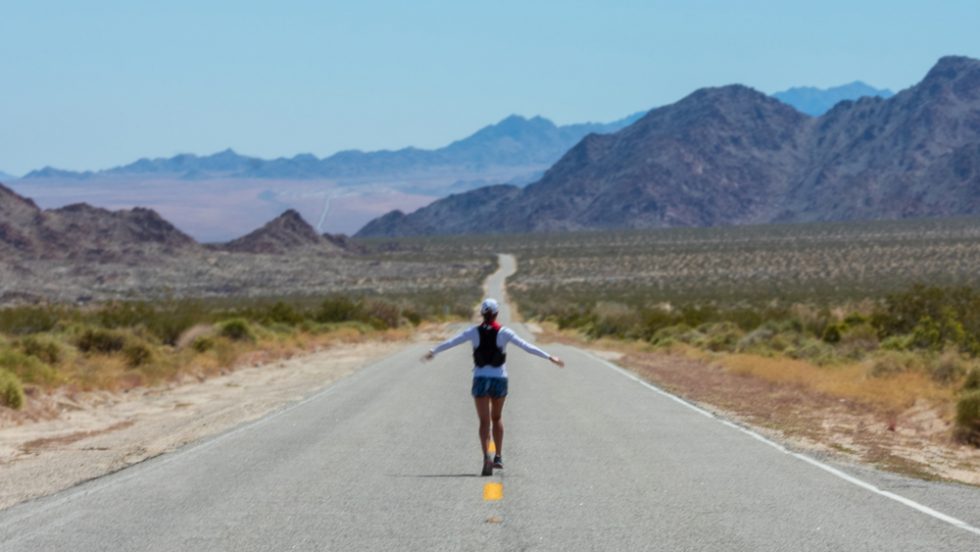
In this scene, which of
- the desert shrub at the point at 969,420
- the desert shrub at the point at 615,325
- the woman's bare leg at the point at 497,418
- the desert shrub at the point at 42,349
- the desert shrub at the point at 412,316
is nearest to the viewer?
the woman's bare leg at the point at 497,418

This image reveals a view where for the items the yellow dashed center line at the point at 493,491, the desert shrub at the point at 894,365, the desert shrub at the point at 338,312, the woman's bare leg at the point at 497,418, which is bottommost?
the desert shrub at the point at 338,312

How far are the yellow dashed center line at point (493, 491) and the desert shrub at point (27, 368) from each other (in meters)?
14.2

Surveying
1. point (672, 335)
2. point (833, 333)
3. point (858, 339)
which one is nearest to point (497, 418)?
point (858, 339)

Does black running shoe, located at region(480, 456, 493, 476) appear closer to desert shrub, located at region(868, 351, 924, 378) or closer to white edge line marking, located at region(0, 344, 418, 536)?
white edge line marking, located at region(0, 344, 418, 536)

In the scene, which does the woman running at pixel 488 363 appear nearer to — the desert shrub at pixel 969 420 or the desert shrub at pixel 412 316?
the desert shrub at pixel 969 420

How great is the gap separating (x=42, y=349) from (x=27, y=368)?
140 inches

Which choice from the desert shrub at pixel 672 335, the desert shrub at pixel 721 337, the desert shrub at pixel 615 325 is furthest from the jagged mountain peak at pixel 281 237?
the desert shrub at pixel 721 337

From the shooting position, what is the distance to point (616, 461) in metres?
13.1

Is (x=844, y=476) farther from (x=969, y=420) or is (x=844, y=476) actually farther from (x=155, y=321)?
(x=155, y=321)

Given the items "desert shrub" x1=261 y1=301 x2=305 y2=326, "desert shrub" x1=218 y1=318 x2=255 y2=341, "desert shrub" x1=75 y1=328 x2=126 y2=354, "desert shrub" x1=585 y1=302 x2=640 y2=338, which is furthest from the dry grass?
"desert shrub" x1=261 y1=301 x2=305 y2=326

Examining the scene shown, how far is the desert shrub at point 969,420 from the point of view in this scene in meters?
15.9

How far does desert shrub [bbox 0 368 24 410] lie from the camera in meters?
19.9

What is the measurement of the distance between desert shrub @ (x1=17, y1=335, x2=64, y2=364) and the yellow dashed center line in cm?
1763

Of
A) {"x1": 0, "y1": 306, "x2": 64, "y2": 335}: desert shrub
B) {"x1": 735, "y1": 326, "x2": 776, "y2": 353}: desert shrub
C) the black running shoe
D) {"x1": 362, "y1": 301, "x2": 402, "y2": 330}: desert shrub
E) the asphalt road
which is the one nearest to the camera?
the asphalt road
